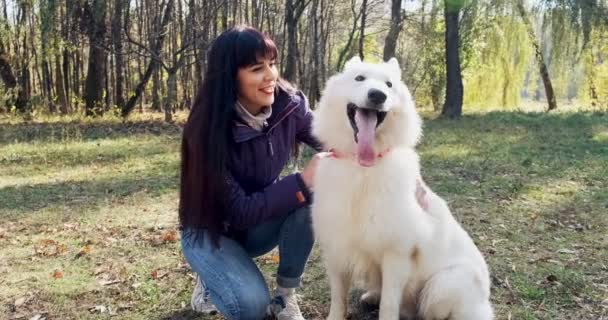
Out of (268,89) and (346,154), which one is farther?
(268,89)

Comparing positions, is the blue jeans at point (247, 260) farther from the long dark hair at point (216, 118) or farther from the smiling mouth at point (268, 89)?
the smiling mouth at point (268, 89)

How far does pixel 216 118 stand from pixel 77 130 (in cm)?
796

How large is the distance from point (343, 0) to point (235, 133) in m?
14.2

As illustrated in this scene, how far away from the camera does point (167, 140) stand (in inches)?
355

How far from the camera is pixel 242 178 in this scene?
8.82 feet

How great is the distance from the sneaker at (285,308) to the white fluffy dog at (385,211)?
0.41 metres

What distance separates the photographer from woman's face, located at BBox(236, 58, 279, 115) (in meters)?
2.46

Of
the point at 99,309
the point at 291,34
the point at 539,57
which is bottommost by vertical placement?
the point at 99,309

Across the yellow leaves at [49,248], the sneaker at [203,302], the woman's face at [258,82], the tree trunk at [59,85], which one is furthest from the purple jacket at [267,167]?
the tree trunk at [59,85]

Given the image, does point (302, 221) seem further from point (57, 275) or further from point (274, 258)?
point (57, 275)

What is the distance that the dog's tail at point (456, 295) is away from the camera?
95.6 inches

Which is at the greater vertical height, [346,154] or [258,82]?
[258,82]

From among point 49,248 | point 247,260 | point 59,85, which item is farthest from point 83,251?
point 59,85

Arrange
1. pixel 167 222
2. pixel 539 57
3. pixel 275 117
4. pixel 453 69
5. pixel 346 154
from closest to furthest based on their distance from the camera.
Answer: pixel 346 154, pixel 275 117, pixel 167 222, pixel 453 69, pixel 539 57
